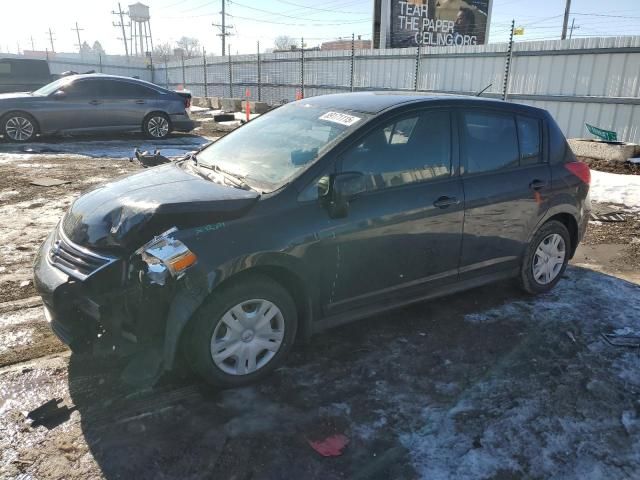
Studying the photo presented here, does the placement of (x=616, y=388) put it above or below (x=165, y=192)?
below

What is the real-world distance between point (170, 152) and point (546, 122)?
8383mm

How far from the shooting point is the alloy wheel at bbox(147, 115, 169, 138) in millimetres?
13047

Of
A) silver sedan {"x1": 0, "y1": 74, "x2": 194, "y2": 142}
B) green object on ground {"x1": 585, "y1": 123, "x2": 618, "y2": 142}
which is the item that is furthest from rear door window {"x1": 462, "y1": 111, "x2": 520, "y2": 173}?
silver sedan {"x1": 0, "y1": 74, "x2": 194, "y2": 142}

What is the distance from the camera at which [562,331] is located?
13.1ft

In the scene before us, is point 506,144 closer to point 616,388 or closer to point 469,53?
point 616,388

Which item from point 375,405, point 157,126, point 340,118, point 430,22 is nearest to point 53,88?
point 157,126

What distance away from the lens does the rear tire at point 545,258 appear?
4473 mm

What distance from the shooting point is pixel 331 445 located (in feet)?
8.73

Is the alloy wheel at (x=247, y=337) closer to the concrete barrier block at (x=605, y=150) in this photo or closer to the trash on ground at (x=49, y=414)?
the trash on ground at (x=49, y=414)

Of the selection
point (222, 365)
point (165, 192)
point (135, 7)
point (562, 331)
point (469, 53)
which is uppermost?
point (135, 7)

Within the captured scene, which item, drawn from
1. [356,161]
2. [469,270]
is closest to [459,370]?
[469,270]

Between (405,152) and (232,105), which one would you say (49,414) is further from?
(232,105)

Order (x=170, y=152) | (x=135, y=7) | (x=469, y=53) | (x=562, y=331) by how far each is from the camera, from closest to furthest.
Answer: (x=562, y=331) → (x=170, y=152) → (x=469, y=53) → (x=135, y=7)

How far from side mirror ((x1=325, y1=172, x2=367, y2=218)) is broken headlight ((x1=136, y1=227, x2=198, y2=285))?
3.01 feet
